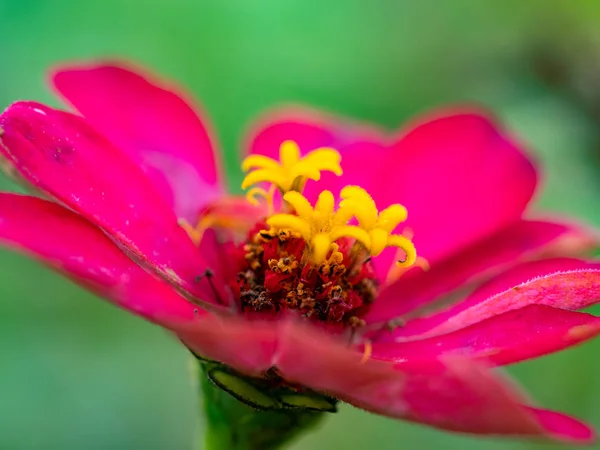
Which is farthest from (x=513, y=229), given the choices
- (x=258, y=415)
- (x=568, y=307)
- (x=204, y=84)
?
(x=204, y=84)

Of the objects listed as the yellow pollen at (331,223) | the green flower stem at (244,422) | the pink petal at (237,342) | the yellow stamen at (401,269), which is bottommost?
the pink petal at (237,342)

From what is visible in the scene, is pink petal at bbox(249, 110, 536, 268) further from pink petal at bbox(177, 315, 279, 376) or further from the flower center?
pink petal at bbox(177, 315, 279, 376)

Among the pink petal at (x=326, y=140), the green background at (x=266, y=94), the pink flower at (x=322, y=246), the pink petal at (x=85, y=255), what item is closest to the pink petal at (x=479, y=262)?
the pink flower at (x=322, y=246)

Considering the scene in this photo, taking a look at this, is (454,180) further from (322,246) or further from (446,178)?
(322,246)

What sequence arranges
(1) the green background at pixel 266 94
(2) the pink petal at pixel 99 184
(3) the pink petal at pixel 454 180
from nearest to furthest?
(2) the pink petal at pixel 99 184 < (3) the pink petal at pixel 454 180 < (1) the green background at pixel 266 94

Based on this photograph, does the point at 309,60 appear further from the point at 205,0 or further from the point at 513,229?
the point at 513,229

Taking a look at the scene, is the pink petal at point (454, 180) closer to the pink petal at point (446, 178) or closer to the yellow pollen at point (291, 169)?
the pink petal at point (446, 178)

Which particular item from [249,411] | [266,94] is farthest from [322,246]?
[266,94]
